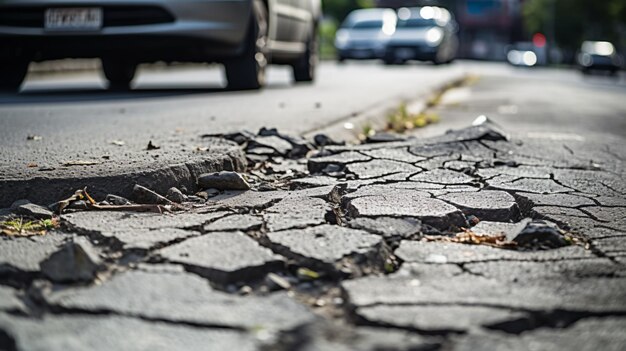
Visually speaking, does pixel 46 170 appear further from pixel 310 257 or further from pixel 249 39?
pixel 249 39

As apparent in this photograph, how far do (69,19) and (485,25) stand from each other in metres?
64.0

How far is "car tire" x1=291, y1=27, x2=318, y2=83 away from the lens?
964 centimetres

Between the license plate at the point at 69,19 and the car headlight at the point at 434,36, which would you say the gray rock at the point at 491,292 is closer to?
the license plate at the point at 69,19

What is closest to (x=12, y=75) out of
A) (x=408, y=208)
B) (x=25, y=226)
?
(x=25, y=226)

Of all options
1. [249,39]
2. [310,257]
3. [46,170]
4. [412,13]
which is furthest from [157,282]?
[412,13]

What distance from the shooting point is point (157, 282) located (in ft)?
5.87

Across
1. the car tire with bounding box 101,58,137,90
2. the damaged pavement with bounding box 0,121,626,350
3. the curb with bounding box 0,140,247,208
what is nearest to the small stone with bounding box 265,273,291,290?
the damaged pavement with bounding box 0,121,626,350

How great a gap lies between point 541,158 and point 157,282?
2475mm

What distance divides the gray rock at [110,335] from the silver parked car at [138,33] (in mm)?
5081

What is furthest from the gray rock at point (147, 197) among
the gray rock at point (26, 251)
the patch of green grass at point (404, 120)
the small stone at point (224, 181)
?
the patch of green grass at point (404, 120)

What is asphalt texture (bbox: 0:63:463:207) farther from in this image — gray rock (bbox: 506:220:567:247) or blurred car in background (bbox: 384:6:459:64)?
blurred car in background (bbox: 384:6:459:64)

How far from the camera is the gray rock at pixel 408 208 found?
8.04 feet

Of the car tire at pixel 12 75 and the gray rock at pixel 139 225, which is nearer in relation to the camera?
the gray rock at pixel 139 225

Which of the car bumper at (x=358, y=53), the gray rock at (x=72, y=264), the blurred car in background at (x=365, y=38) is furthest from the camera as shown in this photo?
the car bumper at (x=358, y=53)
